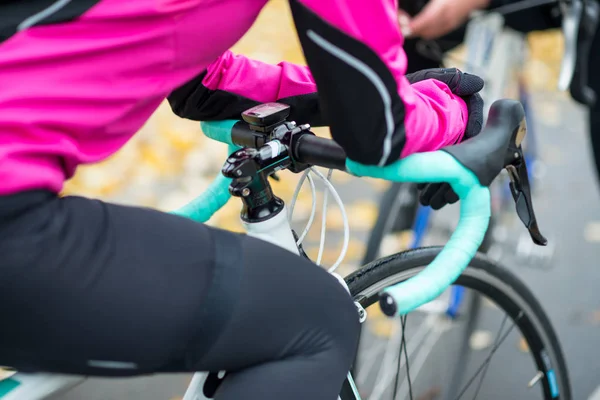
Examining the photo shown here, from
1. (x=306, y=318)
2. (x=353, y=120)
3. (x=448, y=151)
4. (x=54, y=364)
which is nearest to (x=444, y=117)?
(x=448, y=151)

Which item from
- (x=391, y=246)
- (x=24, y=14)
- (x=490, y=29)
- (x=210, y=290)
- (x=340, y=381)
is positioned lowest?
(x=391, y=246)

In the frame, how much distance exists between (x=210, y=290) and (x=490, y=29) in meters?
2.15

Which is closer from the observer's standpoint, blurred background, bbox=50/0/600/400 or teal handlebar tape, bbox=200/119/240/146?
teal handlebar tape, bbox=200/119/240/146

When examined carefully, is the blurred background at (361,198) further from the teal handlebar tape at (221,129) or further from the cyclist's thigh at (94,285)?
the cyclist's thigh at (94,285)

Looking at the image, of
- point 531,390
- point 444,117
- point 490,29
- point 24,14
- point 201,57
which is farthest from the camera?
point 490,29

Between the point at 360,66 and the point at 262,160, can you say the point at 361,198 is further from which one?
the point at 360,66

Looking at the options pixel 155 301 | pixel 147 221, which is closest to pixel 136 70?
pixel 147 221

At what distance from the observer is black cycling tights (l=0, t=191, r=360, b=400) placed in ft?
3.07

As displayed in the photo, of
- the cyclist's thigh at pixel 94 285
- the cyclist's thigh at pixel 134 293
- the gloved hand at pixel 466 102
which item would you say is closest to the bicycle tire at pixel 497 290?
the gloved hand at pixel 466 102

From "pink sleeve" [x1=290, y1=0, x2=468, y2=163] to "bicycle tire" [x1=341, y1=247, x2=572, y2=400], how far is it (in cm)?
44

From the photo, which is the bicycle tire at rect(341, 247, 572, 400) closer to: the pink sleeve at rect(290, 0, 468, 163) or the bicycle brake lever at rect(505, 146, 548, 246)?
the bicycle brake lever at rect(505, 146, 548, 246)

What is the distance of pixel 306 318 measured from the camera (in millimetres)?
1069

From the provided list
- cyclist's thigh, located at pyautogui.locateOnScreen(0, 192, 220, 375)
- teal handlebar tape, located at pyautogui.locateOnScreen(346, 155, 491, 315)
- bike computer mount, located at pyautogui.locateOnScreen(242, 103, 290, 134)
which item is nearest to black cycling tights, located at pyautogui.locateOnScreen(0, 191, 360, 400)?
cyclist's thigh, located at pyautogui.locateOnScreen(0, 192, 220, 375)

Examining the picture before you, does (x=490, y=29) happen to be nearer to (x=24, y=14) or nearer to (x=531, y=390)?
(x=531, y=390)
